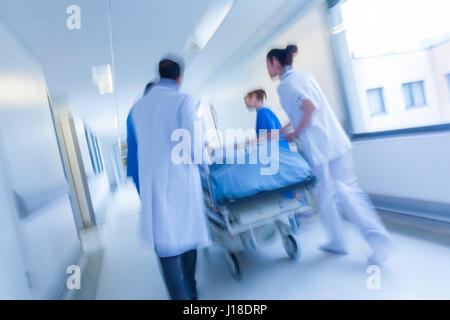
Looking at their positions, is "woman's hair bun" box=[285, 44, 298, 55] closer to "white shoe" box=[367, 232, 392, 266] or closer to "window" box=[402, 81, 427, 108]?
"white shoe" box=[367, 232, 392, 266]

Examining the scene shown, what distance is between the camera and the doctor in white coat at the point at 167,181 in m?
1.76

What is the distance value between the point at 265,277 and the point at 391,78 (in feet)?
9.11

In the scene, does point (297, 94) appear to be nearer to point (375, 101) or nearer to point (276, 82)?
point (375, 101)

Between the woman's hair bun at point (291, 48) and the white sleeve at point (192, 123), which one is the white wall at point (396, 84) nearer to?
the woman's hair bun at point (291, 48)

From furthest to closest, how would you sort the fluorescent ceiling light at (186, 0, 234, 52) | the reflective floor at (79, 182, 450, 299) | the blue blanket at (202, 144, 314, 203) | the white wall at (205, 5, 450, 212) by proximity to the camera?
the fluorescent ceiling light at (186, 0, 234, 52)
the white wall at (205, 5, 450, 212)
the blue blanket at (202, 144, 314, 203)
the reflective floor at (79, 182, 450, 299)

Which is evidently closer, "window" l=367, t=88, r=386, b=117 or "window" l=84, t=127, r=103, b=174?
"window" l=367, t=88, r=386, b=117

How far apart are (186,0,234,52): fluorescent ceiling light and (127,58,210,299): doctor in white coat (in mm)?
2225

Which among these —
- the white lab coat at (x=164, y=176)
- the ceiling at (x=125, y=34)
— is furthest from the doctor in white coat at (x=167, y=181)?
the ceiling at (x=125, y=34)

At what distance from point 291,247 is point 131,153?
4.61 feet

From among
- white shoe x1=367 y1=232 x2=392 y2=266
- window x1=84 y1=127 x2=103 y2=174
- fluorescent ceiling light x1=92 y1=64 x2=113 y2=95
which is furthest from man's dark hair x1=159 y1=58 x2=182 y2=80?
window x1=84 y1=127 x2=103 y2=174

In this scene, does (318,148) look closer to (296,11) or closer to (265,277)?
(265,277)

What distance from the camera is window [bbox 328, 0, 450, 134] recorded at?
299 centimetres

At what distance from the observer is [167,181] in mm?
1771
